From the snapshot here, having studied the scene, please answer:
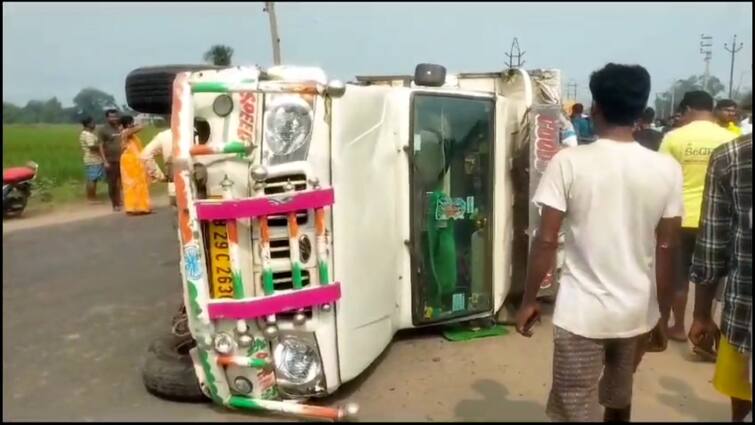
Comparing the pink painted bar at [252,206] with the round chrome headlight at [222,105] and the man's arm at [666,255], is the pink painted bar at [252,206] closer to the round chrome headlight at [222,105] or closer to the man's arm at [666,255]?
the round chrome headlight at [222,105]

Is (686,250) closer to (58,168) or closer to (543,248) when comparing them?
(543,248)

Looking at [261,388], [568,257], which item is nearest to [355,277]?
[261,388]

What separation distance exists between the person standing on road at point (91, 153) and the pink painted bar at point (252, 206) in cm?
862

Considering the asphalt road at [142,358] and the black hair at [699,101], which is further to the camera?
the black hair at [699,101]

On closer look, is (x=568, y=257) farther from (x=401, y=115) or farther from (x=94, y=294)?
(x=94, y=294)

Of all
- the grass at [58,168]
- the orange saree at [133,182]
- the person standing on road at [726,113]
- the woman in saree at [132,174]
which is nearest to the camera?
the person standing on road at [726,113]

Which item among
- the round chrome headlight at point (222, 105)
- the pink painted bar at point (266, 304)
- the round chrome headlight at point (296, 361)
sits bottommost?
the round chrome headlight at point (296, 361)

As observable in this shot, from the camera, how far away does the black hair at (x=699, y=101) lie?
181 inches

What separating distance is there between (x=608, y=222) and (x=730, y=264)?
0.47 metres

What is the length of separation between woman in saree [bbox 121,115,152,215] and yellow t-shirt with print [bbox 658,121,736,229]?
24.5 feet

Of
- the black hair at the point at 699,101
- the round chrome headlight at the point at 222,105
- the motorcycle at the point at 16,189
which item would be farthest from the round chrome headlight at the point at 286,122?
the motorcycle at the point at 16,189

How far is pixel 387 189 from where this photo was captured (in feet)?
12.8

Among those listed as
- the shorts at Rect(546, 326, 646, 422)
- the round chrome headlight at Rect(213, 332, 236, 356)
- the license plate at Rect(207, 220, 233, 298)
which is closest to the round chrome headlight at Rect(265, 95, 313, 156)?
the license plate at Rect(207, 220, 233, 298)

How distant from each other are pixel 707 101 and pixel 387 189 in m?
2.22
